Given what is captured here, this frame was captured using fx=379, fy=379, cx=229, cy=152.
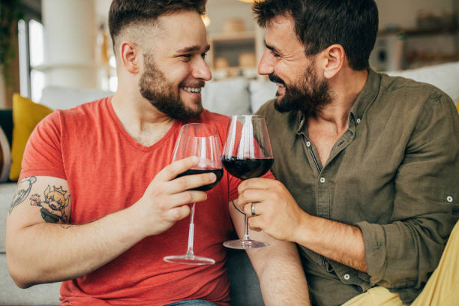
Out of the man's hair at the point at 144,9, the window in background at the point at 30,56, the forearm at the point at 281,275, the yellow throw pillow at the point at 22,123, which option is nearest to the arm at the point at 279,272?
the forearm at the point at 281,275

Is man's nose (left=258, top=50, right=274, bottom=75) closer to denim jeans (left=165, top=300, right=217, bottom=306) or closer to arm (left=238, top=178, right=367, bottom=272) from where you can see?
arm (left=238, top=178, right=367, bottom=272)

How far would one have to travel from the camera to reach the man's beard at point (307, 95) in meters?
1.30

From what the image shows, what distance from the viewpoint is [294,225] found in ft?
3.26

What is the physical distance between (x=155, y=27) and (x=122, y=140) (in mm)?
400

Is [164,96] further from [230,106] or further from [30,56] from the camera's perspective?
[30,56]

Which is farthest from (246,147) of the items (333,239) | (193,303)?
(193,303)

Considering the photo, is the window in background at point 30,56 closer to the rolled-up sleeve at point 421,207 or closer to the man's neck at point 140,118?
the man's neck at point 140,118

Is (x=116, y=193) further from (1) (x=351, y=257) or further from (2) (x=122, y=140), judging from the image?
(1) (x=351, y=257)

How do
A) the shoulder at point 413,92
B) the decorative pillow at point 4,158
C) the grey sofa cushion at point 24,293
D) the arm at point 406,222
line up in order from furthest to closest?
the decorative pillow at point 4,158
the grey sofa cushion at point 24,293
the shoulder at point 413,92
the arm at point 406,222

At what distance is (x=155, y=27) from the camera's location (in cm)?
126

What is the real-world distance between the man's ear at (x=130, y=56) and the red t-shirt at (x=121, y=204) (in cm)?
21

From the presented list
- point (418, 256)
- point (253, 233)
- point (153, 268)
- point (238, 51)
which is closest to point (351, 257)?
point (418, 256)

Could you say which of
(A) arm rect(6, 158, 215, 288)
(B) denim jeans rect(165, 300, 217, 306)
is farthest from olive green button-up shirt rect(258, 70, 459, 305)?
(A) arm rect(6, 158, 215, 288)

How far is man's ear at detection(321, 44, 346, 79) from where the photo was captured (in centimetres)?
131
